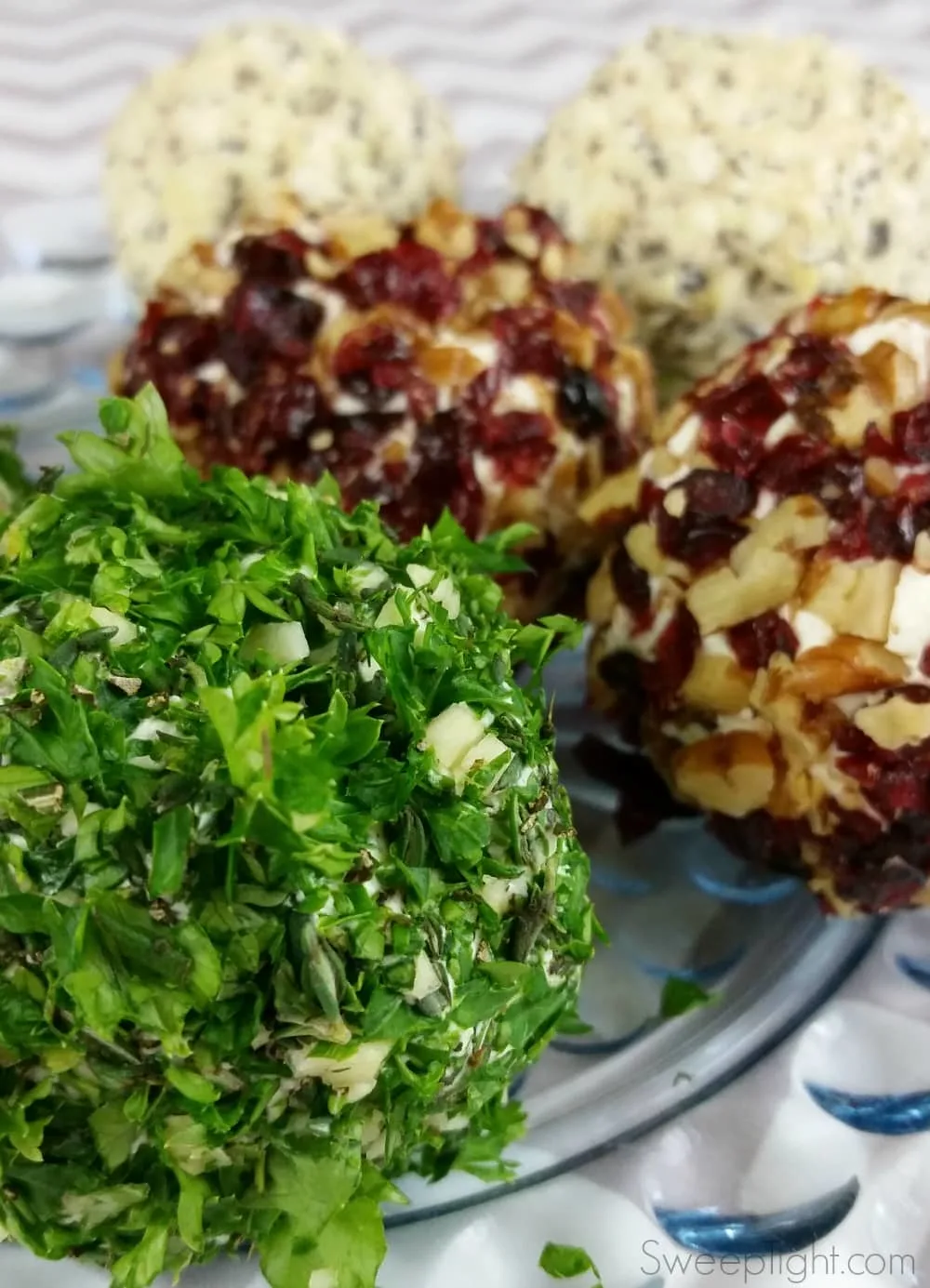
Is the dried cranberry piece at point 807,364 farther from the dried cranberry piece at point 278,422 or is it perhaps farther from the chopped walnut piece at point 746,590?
the dried cranberry piece at point 278,422

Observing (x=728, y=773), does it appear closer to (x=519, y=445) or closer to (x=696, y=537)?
(x=696, y=537)

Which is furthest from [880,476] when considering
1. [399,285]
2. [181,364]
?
[181,364]

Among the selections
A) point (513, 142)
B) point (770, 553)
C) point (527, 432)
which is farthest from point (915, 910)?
point (513, 142)

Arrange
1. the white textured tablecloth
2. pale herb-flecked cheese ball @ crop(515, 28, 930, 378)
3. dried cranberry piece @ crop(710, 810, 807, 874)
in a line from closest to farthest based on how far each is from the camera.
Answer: the white textured tablecloth < dried cranberry piece @ crop(710, 810, 807, 874) < pale herb-flecked cheese ball @ crop(515, 28, 930, 378)

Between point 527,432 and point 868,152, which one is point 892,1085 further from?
point 868,152

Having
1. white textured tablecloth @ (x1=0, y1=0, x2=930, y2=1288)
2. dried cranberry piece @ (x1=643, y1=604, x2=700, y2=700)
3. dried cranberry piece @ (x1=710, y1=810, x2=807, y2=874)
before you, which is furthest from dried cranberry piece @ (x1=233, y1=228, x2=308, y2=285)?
white textured tablecloth @ (x1=0, y1=0, x2=930, y2=1288)

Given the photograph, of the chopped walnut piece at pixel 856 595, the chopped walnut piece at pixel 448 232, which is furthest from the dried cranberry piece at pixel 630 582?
the chopped walnut piece at pixel 448 232

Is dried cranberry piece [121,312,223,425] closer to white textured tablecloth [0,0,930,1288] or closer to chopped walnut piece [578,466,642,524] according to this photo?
chopped walnut piece [578,466,642,524]
